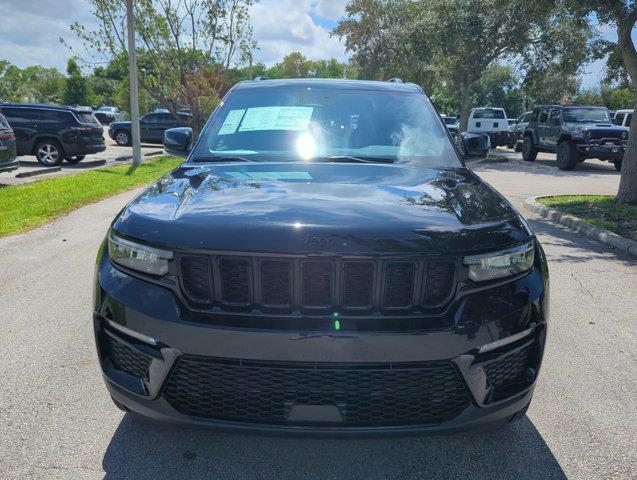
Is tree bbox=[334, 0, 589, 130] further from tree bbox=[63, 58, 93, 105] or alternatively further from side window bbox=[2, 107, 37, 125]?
tree bbox=[63, 58, 93, 105]

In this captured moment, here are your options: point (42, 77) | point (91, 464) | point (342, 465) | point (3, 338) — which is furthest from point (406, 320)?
point (42, 77)

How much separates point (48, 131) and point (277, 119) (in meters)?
15.1

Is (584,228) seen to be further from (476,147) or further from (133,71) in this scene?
(133,71)

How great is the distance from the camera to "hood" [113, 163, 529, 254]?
2.05 meters

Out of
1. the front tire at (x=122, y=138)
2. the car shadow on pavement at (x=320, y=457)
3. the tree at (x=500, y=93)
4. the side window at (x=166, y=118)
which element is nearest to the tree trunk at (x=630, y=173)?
the car shadow on pavement at (x=320, y=457)

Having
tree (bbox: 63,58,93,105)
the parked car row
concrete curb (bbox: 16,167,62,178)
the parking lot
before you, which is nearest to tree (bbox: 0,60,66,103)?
tree (bbox: 63,58,93,105)

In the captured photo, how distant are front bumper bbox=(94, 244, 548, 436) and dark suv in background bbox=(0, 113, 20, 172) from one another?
10322 mm

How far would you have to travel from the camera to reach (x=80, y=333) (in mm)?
3928

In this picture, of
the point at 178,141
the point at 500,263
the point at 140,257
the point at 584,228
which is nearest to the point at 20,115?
the point at 178,141

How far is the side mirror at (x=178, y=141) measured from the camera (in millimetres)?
4113

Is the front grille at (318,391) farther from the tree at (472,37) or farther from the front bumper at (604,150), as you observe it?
the tree at (472,37)

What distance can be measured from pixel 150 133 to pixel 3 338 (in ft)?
82.3

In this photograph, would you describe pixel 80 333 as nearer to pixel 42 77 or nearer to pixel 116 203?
pixel 116 203

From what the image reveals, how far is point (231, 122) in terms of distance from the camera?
3.62m
